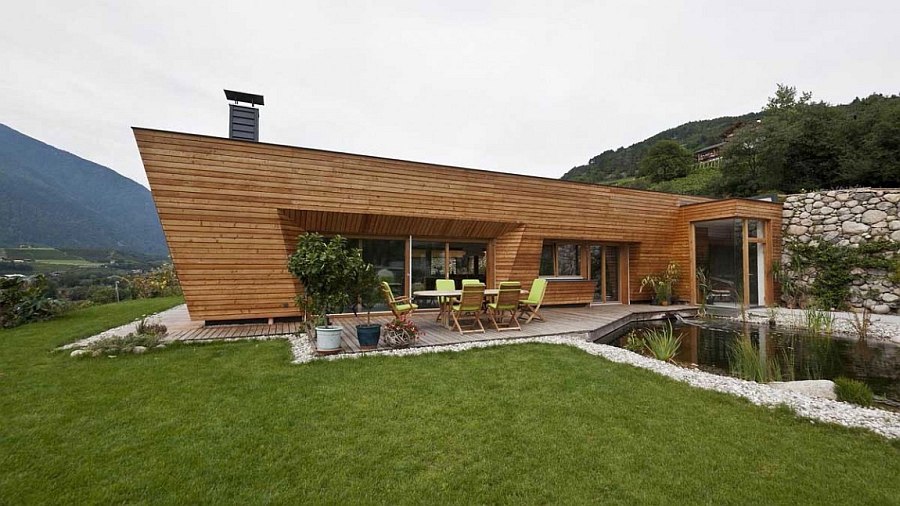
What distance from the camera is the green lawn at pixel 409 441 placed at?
210 centimetres

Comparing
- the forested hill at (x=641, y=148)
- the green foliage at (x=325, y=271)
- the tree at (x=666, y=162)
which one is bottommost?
the green foliage at (x=325, y=271)

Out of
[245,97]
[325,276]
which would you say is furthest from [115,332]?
[245,97]

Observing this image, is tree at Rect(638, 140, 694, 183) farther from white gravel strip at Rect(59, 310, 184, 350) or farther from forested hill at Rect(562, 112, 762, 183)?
white gravel strip at Rect(59, 310, 184, 350)

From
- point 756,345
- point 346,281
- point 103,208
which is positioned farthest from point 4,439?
point 103,208

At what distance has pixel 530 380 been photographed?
4.08 m

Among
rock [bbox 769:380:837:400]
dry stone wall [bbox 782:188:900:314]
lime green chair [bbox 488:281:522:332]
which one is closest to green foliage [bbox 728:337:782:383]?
rock [bbox 769:380:837:400]

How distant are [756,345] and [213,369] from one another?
8.13 m

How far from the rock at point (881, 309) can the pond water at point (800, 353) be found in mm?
3932

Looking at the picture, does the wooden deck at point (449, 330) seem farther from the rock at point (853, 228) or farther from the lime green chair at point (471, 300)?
the rock at point (853, 228)

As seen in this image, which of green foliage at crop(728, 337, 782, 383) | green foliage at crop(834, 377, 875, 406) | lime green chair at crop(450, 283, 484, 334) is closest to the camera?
green foliage at crop(834, 377, 875, 406)

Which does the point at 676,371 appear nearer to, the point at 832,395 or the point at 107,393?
the point at 832,395

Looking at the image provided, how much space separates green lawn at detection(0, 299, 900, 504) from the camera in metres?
2.10

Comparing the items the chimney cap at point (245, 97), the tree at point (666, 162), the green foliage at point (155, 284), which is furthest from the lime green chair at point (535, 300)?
the tree at point (666, 162)

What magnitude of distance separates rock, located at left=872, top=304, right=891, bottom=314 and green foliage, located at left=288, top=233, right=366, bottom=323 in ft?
41.5
